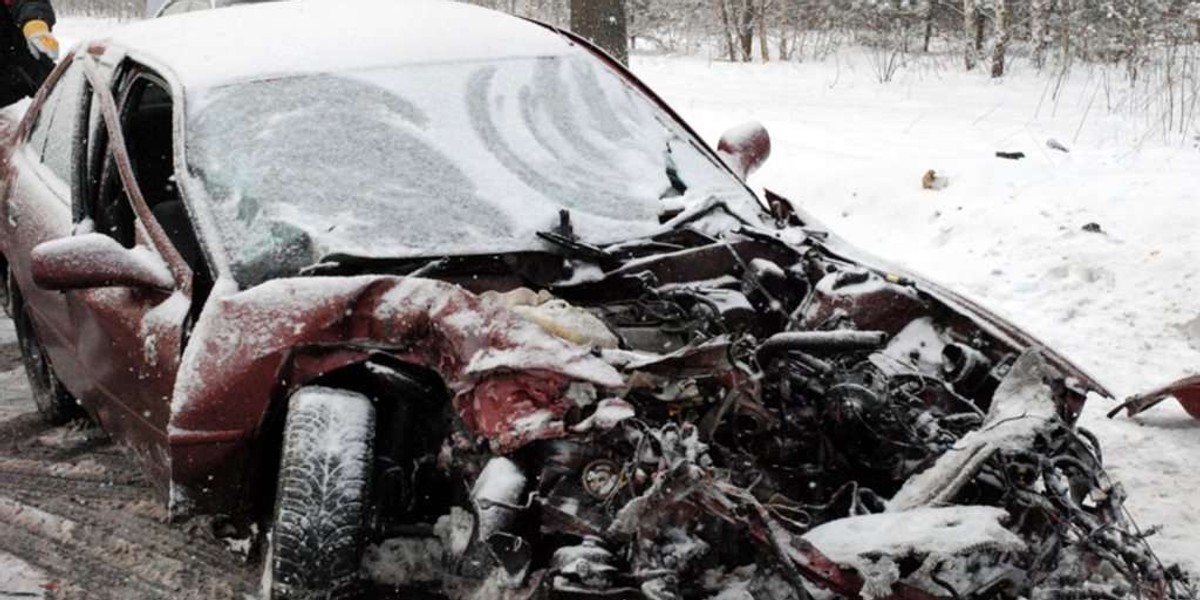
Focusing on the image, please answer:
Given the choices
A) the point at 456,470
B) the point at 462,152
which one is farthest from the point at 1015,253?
the point at 456,470

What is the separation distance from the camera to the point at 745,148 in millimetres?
4902

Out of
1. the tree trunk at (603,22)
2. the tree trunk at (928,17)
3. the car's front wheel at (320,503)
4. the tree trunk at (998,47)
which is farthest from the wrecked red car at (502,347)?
the tree trunk at (928,17)

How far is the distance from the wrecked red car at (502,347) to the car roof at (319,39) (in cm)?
2

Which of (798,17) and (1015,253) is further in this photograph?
(798,17)

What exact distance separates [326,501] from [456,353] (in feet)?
1.46

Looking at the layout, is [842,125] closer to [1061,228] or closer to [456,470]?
[1061,228]

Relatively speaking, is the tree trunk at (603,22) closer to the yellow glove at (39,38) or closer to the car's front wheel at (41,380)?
the yellow glove at (39,38)

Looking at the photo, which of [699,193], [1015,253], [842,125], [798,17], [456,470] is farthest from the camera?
[798,17]

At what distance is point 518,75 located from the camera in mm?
4141

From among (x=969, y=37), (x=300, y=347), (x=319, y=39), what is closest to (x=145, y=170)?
(x=319, y=39)

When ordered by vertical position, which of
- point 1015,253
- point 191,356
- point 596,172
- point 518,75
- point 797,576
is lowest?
point 1015,253

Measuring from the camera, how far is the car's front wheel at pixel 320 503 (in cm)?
Result: 257

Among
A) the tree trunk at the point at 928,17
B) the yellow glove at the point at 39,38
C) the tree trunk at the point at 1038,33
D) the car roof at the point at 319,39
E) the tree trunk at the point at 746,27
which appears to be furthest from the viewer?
the tree trunk at the point at 928,17

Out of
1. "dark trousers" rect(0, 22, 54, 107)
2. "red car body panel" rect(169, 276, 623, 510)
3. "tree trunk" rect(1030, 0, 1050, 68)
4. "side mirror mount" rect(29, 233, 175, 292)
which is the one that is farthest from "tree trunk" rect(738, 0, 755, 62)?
"red car body panel" rect(169, 276, 623, 510)
